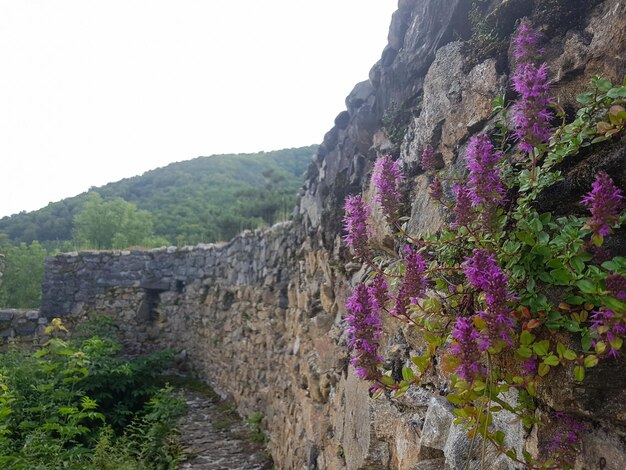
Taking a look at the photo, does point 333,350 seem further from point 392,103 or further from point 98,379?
point 98,379

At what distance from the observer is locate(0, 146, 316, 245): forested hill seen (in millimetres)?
19641

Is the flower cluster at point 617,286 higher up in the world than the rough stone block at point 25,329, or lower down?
higher up

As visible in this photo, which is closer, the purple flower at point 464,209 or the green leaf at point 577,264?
the green leaf at point 577,264

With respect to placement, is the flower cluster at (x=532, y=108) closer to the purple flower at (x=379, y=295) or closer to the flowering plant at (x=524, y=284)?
the flowering plant at (x=524, y=284)

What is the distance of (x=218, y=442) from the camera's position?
5.18 meters

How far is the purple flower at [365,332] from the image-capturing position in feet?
4.59

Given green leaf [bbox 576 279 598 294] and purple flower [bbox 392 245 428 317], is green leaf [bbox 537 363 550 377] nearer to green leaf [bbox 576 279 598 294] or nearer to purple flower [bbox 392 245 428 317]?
green leaf [bbox 576 279 598 294]

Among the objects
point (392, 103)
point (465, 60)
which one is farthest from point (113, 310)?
point (465, 60)

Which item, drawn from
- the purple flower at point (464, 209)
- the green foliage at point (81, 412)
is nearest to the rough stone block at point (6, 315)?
the green foliage at point (81, 412)

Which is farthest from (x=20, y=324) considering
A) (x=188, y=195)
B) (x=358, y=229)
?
(x=188, y=195)

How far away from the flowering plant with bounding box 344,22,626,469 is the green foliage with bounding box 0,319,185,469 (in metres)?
3.15

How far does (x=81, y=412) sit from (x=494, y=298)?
4096 millimetres

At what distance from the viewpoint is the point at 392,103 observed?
2805mm

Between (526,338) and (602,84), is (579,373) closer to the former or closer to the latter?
(526,338)
